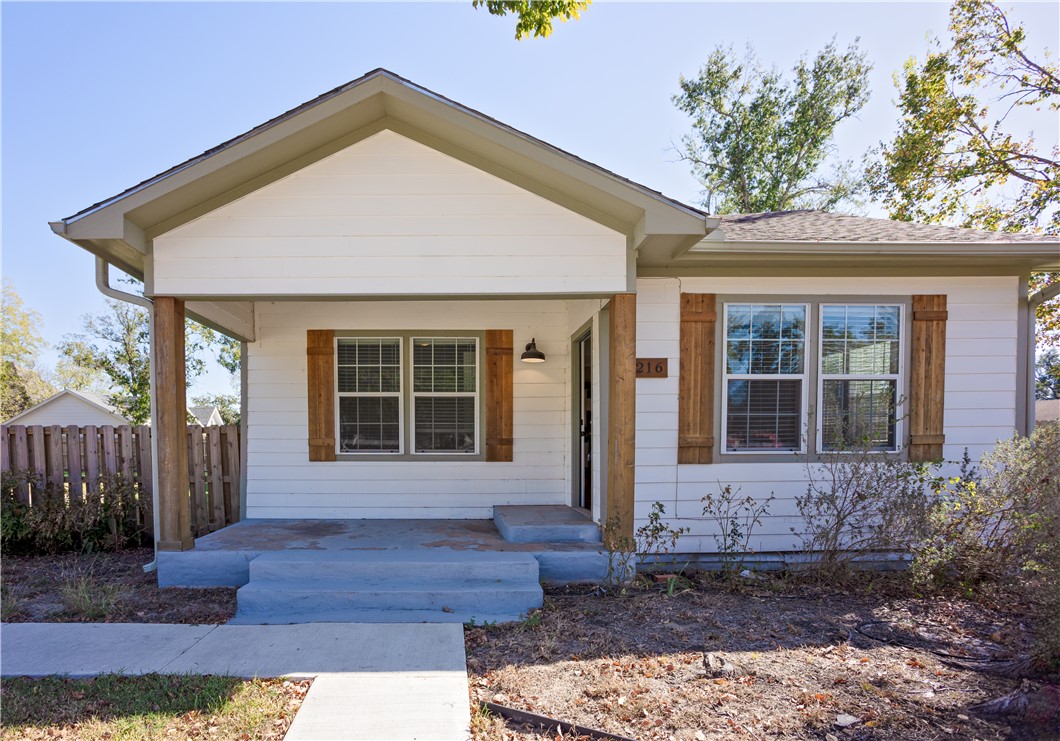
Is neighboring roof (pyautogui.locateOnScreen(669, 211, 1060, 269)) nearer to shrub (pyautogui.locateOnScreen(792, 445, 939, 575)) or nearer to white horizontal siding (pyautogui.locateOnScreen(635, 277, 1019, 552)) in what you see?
white horizontal siding (pyautogui.locateOnScreen(635, 277, 1019, 552))

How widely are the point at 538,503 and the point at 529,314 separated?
7.71 ft

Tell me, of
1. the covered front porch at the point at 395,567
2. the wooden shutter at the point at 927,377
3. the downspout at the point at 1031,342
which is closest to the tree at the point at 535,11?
the wooden shutter at the point at 927,377

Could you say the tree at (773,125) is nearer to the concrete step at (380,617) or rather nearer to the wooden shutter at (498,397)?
the wooden shutter at (498,397)

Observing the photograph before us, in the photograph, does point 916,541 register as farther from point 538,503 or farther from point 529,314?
point 529,314

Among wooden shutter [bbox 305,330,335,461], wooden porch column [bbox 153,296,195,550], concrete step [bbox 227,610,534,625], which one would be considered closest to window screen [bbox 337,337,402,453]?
wooden shutter [bbox 305,330,335,461]

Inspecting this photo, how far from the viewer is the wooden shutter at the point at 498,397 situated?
703 cm

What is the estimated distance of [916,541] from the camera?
504 cm

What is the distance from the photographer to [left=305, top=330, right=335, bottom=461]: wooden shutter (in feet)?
22.9

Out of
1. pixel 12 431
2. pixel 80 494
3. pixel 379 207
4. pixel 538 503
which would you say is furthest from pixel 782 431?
pixel 12 431

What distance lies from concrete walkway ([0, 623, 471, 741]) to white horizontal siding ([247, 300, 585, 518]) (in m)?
2.74

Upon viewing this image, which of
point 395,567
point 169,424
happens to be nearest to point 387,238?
point 169,424

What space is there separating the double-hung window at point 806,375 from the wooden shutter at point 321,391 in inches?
180

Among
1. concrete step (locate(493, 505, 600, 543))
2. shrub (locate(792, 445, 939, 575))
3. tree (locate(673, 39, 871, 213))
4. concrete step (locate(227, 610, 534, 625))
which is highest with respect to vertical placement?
tree (locate(673, 39, 871, 213))

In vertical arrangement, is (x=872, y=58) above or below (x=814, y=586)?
above
